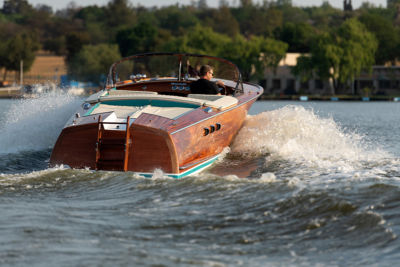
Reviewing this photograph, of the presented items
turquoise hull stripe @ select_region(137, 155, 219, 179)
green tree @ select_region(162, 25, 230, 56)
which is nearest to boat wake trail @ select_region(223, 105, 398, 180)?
turquoise hull stripe @ select_region(137, 155, 219, 179)

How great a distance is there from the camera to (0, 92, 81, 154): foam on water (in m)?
11.7

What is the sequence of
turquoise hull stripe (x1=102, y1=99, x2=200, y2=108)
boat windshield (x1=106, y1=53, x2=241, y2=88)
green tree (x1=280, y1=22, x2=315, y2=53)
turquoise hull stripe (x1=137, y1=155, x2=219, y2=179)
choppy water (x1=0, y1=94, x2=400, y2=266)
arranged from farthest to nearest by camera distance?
green tree (x1=280, y1=22, x2=315, y2=53) < boat windshield (x1=106, y1=53, x2=241, y2=88) < turquoise hull stripe (x1=102, y1=99, x2=200, y2=108) < turquoise hull stripe (x1=137, y1=155, x2=219, y2=179) < choppy water (x1=0, y1=94, x2=400, y2=266)

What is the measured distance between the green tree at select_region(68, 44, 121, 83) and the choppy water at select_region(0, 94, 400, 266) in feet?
261

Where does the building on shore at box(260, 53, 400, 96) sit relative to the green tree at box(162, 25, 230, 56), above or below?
below

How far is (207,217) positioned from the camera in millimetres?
5895

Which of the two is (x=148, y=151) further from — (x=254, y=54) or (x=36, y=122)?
(x=254, y=54)

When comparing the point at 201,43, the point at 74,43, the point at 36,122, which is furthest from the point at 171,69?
the point at 74,43

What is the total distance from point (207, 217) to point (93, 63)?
83702 mm

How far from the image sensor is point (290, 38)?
302 feet

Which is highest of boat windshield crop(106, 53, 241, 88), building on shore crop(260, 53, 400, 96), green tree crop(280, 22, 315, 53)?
green tree crop(280, 22, 315, 53)

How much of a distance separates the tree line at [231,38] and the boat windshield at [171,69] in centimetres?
179

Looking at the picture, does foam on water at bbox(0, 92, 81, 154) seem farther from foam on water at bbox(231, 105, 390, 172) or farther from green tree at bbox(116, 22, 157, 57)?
green tree at bbox(116, 22, 157, 57)

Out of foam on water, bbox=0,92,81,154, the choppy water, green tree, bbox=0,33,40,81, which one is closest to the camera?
the choppy water

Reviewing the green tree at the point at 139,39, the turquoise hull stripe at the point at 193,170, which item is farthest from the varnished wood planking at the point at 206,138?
the green tree at the point at 139,39
